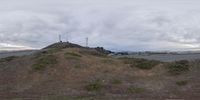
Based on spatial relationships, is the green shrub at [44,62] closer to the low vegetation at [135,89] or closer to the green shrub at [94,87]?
the green shrub at [94,87]

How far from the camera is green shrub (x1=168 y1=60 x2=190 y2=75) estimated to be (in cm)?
3691

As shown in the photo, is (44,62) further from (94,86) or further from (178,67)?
(178,67)

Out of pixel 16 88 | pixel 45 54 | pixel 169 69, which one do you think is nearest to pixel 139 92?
pixel 169 69

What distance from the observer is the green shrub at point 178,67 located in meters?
36.9

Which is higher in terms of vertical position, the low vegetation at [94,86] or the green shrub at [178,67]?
the green shrub at [178,67]

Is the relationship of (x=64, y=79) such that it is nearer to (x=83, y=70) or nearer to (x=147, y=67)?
(x=83, y=70)

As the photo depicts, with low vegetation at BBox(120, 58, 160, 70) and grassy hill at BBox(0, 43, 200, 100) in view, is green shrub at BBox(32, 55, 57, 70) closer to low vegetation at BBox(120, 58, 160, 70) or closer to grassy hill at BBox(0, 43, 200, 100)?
grassy hill at BBox(0, 43, 200, 100)

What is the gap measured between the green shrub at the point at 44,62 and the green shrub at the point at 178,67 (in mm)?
8913

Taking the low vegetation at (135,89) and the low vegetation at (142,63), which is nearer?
A: the low vegetation at (135,89)

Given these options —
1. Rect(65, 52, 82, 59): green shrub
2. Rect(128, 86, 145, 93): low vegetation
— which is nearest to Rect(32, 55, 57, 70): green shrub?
Rect(65, 52, 82, 59): green shrub

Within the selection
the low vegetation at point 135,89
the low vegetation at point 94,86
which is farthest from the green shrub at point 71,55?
the low vegetation at point 135,89

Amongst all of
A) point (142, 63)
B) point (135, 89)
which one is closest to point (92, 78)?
point (135, 89)

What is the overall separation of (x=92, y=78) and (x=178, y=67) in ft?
20.9

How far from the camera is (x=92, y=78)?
36.3 m
